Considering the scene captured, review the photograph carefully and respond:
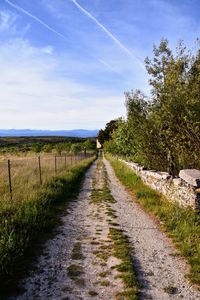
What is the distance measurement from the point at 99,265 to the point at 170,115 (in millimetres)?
8416

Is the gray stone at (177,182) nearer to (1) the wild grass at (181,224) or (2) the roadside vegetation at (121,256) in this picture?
(1) the wild grass at (181,224)

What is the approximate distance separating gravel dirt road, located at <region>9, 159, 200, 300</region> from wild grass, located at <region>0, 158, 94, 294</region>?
0.39 metres

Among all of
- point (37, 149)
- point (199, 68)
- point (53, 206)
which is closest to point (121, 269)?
point (53, 206)

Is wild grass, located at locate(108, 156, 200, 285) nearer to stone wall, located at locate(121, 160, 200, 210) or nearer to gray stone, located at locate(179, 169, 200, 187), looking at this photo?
stone wall, located at locate(121, 160, 200, 210)

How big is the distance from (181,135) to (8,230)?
8.38 metres

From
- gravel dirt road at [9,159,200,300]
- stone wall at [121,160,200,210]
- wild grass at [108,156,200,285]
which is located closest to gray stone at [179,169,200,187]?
stone wall at [121,160,200,210]

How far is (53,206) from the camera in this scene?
10758mm

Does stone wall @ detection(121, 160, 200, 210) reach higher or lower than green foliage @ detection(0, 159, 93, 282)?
higher

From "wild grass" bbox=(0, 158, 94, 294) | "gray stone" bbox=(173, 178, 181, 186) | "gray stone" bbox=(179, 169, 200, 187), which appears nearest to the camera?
"wild grass" bbox=(0, 158, 94, 294)

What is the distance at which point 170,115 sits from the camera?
12641mm

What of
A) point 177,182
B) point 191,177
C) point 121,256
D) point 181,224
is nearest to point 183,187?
point 177,182

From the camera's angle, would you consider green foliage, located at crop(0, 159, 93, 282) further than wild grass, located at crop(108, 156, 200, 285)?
No

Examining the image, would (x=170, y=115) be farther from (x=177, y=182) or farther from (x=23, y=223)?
(x=23, y=223)

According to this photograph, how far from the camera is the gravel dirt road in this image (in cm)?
458
